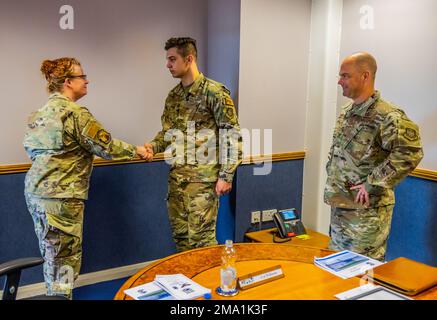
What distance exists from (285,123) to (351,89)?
3.70 ft

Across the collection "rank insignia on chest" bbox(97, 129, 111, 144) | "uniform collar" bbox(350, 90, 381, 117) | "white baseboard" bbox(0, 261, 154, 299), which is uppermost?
"uniform collar" bbox(350, 90, 381, 117)

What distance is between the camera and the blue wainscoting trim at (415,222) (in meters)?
2.62

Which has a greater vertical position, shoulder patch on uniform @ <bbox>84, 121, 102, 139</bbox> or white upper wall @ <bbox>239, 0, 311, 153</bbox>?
white upper wall @ <bbox>239, 0, 311, 153</bbox>

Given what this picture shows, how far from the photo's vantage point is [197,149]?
2541 mm

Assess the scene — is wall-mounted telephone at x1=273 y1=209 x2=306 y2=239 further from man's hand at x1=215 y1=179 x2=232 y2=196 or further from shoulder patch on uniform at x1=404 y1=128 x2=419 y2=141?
shoulder patch on uniform at x1=404 y1=128 x2=419 y2=141

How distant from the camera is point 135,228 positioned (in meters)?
3.14

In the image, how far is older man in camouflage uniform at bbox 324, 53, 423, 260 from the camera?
2113 millimetres

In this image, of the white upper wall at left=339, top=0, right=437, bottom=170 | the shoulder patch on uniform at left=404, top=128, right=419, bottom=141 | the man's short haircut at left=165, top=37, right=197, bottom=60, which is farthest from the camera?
the white upper wall at left=339, top=0, right=437, bottom=170

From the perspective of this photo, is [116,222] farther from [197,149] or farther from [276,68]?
[276,68]

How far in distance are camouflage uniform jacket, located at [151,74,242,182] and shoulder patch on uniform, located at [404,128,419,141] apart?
90 centimetres

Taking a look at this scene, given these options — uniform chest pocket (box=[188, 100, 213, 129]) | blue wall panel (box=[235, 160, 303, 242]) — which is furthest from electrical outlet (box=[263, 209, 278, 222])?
uniform chest pocket (box=[188, 100, 213, 129])

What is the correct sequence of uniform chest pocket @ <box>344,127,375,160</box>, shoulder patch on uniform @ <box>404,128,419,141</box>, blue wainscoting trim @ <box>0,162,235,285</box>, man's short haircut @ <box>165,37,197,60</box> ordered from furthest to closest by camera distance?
blue wainscoting trim @ <box>0,162,235,285</box>, man's short haircut @ <box>165,37,197,60</box>, uniform chest pocket @ <box>344,127,375,160</box>, shoulder patch on uniform @ <box>404,128,419,141</box>

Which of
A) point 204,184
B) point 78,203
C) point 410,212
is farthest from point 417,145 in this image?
point 78,203

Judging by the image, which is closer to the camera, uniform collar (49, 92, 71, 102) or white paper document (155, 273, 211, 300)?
white paper document (155, 273, 211, 300)
